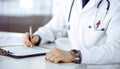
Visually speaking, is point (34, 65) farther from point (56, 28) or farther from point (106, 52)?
point (56, 28)

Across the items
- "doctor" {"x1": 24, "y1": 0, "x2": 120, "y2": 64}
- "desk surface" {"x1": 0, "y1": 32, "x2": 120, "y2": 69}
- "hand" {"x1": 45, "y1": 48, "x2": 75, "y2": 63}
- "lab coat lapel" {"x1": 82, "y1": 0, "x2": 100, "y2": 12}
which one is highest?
"lab coat lapel" {"x1": 82, "y1": 0, "x2": 100, "y2": 12}

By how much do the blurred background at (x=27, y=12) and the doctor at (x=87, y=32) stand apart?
3.54 m

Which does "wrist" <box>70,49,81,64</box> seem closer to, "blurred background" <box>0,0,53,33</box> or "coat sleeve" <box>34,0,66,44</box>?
"coat sleeve" <box>34,0,66,44</box>

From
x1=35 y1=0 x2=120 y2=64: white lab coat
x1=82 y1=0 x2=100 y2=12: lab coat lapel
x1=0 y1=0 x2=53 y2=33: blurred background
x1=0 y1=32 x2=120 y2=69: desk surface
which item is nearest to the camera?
x1=0 y1=32 x2=120 y2=69: desk surface

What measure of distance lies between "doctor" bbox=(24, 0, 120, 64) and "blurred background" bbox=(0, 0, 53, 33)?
3.54 meters

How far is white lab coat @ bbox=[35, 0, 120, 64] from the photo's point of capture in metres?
1.15

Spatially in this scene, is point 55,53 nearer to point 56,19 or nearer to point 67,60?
point 67,60

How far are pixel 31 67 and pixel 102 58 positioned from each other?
0.33 m

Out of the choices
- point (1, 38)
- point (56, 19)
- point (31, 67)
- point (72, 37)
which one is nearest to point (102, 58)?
point (31, 67)

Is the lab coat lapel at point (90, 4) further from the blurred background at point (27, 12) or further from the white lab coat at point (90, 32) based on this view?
the blurred background at point (27, 12)

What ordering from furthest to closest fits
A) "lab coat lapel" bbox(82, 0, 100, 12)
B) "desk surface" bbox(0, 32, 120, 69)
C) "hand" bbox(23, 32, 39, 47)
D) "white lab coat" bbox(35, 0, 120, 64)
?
"hand" bbox(23, 32, 39, 47), "lab coat lapel" bbox(82, 0, 100, 12), "white lab coat" bbox(35, 0, 120, 64), "desk surface" bbox(0, 32, 120, 69)

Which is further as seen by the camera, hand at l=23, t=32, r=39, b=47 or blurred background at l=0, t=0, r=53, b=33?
blurred background at l=0, t=0, r=53, b=33

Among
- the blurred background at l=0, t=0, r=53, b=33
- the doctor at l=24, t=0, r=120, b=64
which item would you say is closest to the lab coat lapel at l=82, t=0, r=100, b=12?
the doctor at l=24, t=0, r=120, b=64

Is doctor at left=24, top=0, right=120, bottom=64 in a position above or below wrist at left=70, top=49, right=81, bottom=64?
above
